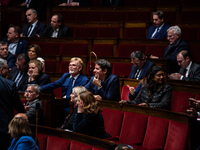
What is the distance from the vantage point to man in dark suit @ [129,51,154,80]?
1.60m

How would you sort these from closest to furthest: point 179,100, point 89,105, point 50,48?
point 89,105 → point 179,100 → point 50,48

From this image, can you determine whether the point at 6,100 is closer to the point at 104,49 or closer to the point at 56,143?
the point at 56,143

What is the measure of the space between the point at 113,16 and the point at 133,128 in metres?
1.38

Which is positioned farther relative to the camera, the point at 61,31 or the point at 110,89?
the point at 61,31

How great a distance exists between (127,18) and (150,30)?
326 millimetres

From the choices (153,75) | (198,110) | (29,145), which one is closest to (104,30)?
(153,75)

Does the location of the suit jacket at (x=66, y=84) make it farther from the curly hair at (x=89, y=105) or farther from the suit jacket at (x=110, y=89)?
the curly hair at (x=89, y=105)

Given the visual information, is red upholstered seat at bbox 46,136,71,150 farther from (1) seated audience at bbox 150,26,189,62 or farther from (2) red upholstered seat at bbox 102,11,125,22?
(2) red upholstered seat at bbox 102,11,125,22

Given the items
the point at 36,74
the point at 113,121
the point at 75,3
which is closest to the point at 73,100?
the point at 113,121

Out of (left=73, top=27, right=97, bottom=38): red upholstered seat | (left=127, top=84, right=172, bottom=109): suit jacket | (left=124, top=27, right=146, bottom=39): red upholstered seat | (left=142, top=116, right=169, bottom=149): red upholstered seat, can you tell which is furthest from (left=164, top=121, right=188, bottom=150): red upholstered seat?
(left=73, top=27, right=97, bottom=38): red upholstered seat

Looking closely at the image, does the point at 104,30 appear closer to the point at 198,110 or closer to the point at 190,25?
the point at 190,25

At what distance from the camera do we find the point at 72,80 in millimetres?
1528

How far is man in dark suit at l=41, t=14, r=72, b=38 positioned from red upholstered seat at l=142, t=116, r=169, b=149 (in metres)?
1.20

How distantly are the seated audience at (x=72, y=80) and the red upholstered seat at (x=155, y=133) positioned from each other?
18.7 inches
